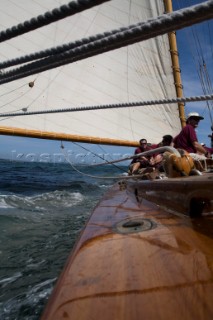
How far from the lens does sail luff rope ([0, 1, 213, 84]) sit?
823 mm

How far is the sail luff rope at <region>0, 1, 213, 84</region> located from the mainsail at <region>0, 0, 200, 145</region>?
7049 millimetres

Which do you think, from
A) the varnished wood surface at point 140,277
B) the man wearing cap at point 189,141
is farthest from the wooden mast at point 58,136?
the varnished wood surface at point 140,277

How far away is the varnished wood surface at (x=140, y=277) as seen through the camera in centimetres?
76

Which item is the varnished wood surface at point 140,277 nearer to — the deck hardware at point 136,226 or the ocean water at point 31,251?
the deck hardware at point 136,226

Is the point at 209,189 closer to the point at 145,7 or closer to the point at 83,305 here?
the point at 83,305

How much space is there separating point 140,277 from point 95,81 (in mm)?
8639

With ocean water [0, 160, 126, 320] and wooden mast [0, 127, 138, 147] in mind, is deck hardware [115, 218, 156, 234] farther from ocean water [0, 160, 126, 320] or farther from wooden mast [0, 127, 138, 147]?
wooden mast [0, 127, 138, 147]

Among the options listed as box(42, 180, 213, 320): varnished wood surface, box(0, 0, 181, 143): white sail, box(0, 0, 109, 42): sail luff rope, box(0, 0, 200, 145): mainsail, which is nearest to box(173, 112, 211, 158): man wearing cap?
box(42, 180, 213, 320): varnished wood surface

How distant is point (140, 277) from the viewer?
3.17 feet

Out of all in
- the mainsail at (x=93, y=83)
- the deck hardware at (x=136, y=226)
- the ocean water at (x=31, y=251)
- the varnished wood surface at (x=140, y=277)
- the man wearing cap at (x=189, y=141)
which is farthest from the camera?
the mainsail at (x=93, y=83)

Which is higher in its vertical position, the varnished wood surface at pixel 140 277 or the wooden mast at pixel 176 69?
the wooden mast at pixel 176 69

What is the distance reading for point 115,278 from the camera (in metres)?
0.98

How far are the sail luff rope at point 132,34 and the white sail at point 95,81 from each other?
23.4ft

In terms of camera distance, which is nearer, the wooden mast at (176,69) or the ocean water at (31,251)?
the ocean water at (31,251)
